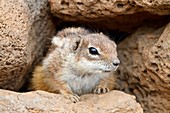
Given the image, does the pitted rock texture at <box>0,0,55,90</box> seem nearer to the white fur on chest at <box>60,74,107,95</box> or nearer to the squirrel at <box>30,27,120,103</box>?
the squirrel at <box>30,27,120,103</box>

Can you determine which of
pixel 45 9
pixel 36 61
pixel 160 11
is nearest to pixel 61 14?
pixel 45 9

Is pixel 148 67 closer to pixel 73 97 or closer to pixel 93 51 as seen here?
pixel 93 51

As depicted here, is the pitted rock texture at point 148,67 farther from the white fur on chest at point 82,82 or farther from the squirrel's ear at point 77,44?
the squirrel's ear at point 77,44

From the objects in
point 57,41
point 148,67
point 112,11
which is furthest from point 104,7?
point 148,67

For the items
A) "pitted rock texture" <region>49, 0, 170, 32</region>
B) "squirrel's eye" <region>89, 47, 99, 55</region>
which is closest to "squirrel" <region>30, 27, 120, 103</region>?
"squirrel's eye" <region>89, 47, 99, 55</region>

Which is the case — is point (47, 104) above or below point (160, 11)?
below

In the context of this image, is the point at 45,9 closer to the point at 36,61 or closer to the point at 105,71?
the point at 36,61
